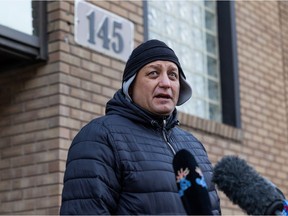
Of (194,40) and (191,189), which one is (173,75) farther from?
(194,40)

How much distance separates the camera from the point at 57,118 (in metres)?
4.90

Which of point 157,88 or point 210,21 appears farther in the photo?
point 210,21

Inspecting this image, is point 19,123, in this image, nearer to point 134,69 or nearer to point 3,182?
point 3,182

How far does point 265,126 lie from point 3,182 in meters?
3.22

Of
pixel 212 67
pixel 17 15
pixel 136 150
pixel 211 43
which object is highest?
pixel 211 43

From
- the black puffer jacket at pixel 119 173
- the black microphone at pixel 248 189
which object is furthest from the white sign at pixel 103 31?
the black microphone at pixel 248 189

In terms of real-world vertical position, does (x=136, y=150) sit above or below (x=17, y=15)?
below

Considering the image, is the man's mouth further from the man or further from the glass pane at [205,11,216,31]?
the glass pane at [205,11,216,31]

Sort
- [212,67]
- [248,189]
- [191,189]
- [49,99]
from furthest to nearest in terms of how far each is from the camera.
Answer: [212,67] < [49,99] < [191,189] < [248,189]

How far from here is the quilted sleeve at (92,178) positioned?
8.18 ft

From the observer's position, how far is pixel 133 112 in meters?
2.80

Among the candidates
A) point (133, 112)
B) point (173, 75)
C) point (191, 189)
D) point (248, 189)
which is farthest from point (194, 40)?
point (248, 189)

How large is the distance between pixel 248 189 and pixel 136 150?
2.76 feet

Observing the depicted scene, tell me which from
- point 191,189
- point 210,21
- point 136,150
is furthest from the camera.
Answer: point 210,21
